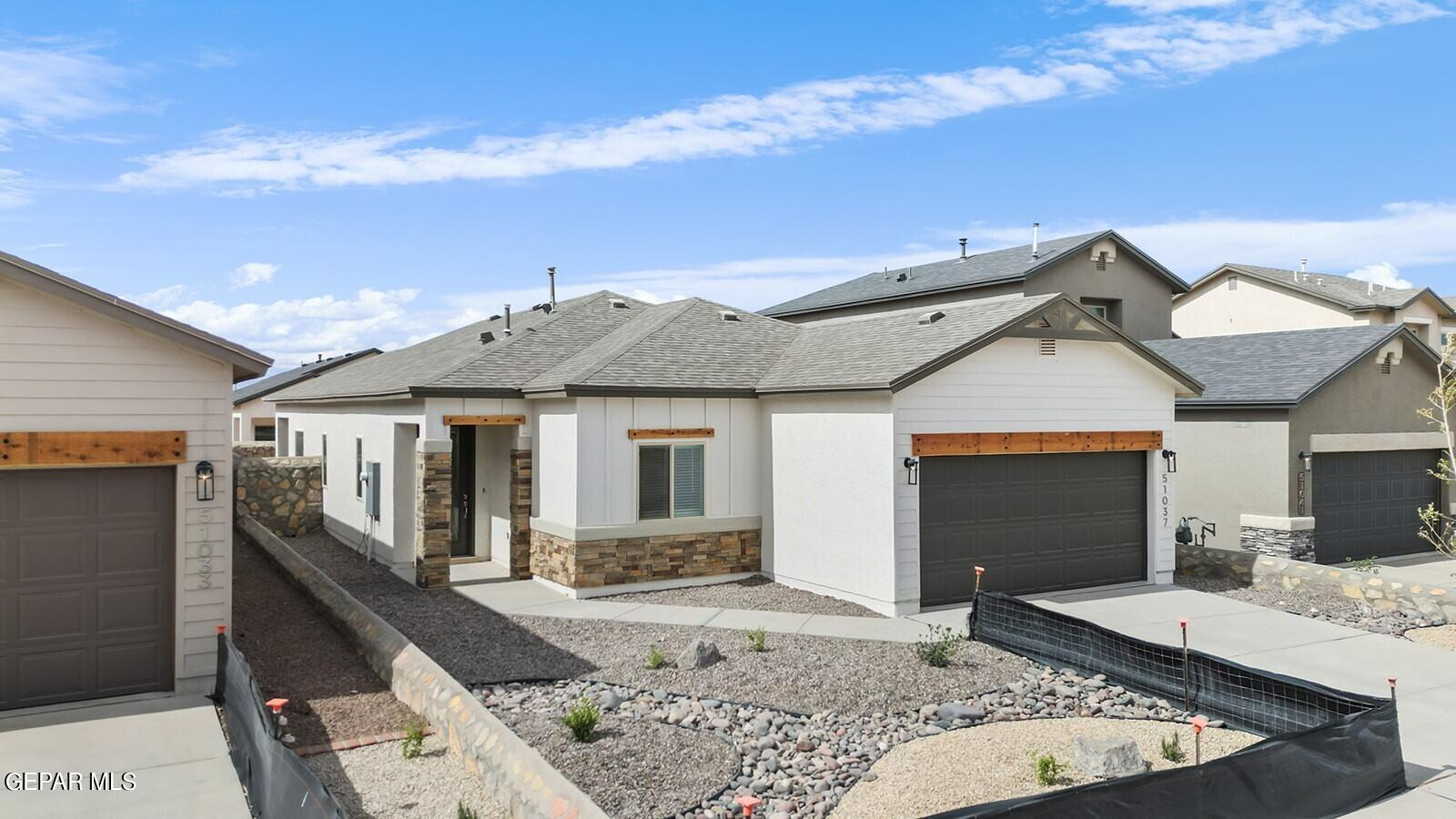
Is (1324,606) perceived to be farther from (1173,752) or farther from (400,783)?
(400,783)

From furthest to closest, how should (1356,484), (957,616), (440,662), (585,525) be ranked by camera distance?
(1356,484) < (585,525) < (957,616) < (440,662)

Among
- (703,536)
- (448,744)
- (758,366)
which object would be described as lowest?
(448,744)

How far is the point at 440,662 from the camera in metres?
11.0

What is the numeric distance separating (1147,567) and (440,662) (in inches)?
456

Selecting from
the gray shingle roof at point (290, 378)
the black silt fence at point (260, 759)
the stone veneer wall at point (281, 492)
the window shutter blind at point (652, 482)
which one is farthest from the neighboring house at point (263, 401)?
the black silt fence at point (260, 759)

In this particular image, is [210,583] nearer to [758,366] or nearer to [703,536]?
[703,536]

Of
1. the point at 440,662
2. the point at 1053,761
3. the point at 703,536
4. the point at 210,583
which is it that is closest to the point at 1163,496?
the point at 703,536

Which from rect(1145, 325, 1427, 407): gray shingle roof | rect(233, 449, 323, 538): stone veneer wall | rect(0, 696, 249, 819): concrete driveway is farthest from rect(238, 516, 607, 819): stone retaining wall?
rect(1145, 325, 1427, 407): gray shingle roof

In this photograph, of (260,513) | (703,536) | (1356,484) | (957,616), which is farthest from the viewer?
(260,513)

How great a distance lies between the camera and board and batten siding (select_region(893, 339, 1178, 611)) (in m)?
13.6

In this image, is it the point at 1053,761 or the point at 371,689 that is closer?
the point at 1053,761

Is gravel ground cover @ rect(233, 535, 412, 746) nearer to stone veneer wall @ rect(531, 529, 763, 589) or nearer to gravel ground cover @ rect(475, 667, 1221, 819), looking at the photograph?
gravel ground cover @ rect(475, 667, 1221, 819)

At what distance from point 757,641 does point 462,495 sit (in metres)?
8.97

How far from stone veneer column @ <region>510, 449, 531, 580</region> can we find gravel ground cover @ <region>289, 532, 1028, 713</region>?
7.81 ft
